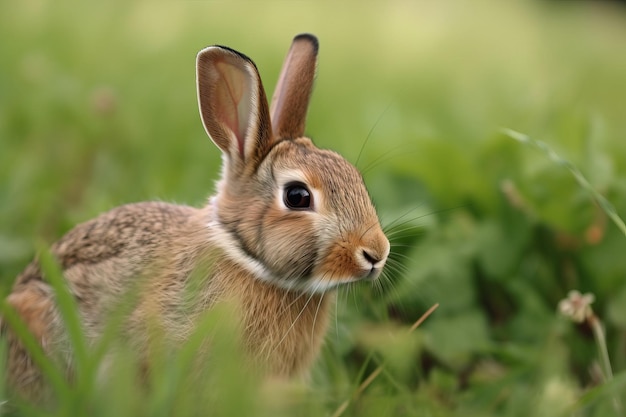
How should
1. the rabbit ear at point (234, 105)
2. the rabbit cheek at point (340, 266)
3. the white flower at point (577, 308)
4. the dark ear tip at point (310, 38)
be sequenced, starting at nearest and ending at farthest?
the rabbit cheek at point (340, 266)
the rabbit ear at point (234, 105)
the white flower at point (577, 308)
the dark ear tip at point (310, 38)

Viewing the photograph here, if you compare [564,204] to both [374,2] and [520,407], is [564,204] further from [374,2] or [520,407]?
[374,2]

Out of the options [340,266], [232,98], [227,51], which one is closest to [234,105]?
[232,98]

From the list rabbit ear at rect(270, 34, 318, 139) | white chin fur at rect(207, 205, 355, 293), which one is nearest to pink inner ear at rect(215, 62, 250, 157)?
rabbit ear at rect(270, 34, 318, 139)

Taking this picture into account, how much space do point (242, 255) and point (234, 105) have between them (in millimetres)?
507

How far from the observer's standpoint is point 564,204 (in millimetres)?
3771

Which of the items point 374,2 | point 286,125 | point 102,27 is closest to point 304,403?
point 286,125

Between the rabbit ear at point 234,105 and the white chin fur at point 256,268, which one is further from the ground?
the rabbit ear at point 234,105

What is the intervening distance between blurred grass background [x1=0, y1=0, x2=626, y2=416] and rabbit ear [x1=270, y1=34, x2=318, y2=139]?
0.68m

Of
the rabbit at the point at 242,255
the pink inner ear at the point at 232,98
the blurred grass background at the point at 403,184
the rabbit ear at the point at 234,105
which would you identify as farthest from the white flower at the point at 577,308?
the pink inner ear at the point at 232,98

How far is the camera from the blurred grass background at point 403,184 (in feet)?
10.8

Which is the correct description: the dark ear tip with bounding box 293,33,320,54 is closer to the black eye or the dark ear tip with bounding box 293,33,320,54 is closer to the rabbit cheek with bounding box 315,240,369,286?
the black eye

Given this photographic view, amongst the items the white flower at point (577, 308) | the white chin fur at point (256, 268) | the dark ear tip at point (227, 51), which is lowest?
the white chin fur at point (256, 268)

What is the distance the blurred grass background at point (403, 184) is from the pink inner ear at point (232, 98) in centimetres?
87

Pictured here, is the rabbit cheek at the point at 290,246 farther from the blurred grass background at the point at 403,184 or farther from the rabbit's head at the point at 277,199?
the blurred grass background at the point at 403,184
